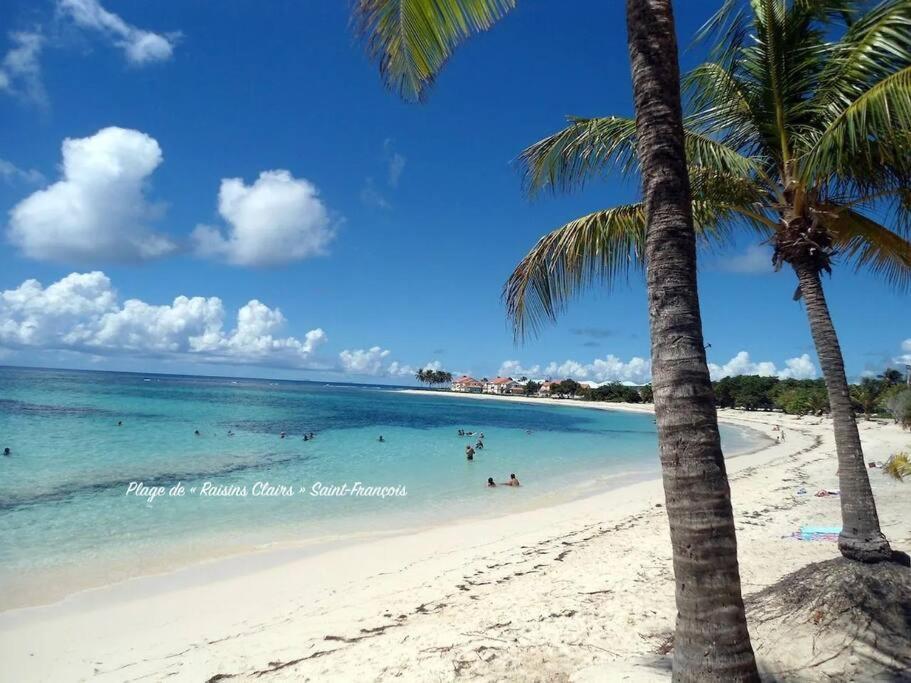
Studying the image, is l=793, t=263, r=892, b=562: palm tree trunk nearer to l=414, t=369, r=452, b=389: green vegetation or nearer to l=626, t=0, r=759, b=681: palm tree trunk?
l=626, t=0, r=759, b=681: palm tree trunk

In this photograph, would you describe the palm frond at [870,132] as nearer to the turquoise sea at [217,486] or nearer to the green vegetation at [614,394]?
the turquoise sea at [217,486]

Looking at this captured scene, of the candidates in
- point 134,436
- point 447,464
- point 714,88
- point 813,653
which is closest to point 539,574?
point 813,653

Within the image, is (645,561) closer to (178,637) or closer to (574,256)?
(574,256)

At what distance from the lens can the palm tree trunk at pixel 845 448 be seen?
458cm

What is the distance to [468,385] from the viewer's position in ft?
579

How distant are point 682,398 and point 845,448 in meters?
3.82

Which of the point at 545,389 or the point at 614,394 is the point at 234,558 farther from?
the point at 545,389

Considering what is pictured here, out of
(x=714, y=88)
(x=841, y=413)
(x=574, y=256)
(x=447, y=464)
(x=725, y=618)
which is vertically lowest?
(x=447, y=464)

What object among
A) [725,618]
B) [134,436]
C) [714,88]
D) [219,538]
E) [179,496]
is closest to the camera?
[725,618]

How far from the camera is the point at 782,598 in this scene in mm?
4406

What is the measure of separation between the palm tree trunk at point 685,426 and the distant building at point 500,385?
155 metres

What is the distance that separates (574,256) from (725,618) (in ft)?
10.5

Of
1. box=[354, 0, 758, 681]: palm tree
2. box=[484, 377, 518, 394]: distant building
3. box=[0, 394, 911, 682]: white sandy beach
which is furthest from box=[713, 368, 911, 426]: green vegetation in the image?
box=[484, 377, 518, 394]: distant building

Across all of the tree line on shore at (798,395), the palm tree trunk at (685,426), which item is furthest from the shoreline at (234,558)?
the tree line on shore at (798,395)
